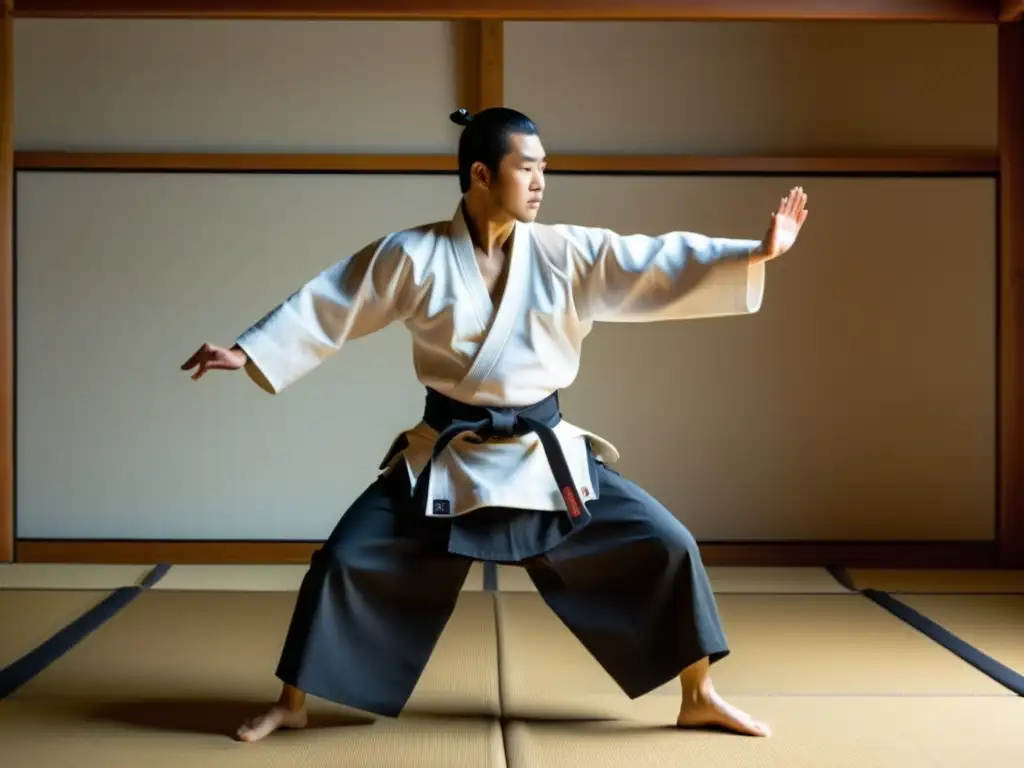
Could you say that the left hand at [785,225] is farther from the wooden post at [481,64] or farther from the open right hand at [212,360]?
the wooden post at [481,64]

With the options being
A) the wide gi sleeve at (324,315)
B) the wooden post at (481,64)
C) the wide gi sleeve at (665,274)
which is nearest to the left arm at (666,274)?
the wide gi sleeve at (665,274)

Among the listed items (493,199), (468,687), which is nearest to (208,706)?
(468,687)

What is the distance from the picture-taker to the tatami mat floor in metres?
2.42

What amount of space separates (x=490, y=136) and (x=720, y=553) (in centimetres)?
249

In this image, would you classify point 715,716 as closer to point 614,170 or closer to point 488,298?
point 488,298

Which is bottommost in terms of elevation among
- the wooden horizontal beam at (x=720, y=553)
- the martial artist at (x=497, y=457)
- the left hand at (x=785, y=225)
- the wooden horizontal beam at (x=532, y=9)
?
the wooden horizontal beam at (x=720, y=553)

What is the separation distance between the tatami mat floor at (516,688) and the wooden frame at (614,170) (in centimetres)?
42

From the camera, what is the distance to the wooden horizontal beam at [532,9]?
13.9ft

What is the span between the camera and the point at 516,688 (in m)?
2.89

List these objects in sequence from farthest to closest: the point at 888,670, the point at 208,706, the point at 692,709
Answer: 1. the point at 888,670
2. the point at 208,706
3. the point at 692,709

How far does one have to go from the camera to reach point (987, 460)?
4656mm

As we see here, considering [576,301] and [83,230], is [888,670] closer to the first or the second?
[576,301]

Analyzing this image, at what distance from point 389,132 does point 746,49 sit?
4.70 feet

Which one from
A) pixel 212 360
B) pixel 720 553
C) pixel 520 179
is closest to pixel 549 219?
pixel 720 553
